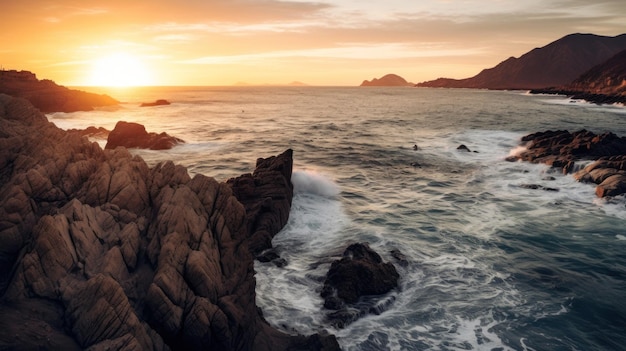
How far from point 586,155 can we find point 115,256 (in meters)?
47.4

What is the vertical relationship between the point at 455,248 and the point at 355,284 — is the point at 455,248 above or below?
below

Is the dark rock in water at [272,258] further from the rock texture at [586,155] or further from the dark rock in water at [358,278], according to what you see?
the rock texture at [586,155]

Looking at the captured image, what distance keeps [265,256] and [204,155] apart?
3244 centimetres

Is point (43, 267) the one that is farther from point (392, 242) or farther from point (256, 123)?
point (256, 123)

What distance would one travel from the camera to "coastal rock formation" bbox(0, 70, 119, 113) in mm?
103125

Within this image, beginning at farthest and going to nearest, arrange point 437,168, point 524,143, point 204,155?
point 524,143 → point 204,155 → point 437,168

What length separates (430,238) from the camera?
24.8m

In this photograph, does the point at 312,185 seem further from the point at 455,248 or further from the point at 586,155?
the point at 586,155

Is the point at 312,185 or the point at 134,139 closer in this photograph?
the point at 312,185

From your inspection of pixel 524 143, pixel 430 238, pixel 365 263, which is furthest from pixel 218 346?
pixel 524 143

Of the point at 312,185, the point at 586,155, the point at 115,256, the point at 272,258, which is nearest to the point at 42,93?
the point at 312,185

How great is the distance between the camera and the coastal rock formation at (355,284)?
16614mm

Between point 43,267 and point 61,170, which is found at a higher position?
point 61,170

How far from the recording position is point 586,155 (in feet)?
137
